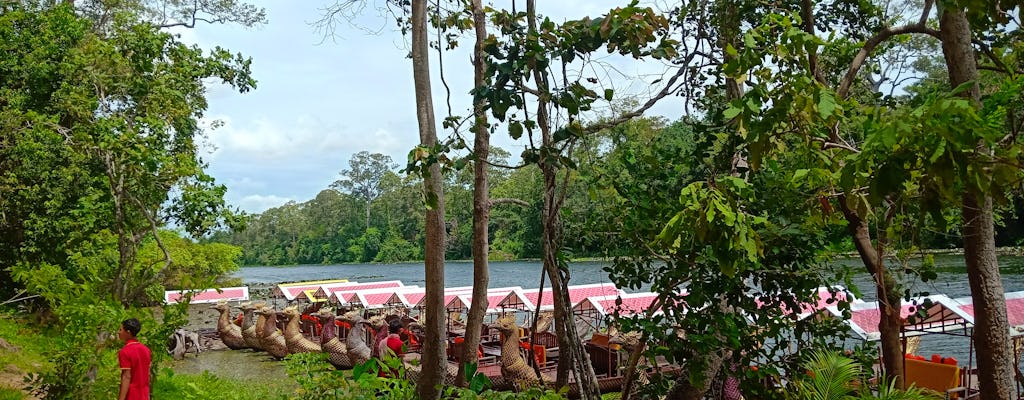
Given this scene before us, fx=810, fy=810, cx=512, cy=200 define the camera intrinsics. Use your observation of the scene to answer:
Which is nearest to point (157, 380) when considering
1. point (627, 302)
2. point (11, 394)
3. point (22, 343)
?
point (11, 394)

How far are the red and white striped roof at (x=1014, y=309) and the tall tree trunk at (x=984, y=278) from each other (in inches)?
227

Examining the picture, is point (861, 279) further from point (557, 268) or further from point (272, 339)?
point (557, 268)

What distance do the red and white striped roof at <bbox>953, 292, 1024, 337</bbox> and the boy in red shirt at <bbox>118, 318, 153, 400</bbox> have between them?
317 inches

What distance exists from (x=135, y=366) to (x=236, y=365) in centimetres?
959

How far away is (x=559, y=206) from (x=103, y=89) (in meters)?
6.83

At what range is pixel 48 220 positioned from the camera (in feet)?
42.2

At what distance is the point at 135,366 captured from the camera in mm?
5312

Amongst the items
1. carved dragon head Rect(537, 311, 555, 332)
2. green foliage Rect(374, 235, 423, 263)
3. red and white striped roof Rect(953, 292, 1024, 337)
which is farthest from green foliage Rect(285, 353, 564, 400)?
green foliage Rect(374, 235, 423, 263)

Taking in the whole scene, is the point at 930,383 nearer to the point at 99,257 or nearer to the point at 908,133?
the point at 908,133

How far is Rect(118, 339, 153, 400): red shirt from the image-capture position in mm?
5289

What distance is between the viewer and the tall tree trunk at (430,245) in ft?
Result: 24.7

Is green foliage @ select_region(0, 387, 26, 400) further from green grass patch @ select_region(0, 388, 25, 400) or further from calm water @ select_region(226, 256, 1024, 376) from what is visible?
calm water @ select_region(226, 256, 1024, 376)

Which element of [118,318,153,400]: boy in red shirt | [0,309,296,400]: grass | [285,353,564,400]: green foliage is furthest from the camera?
[0,309,296,400]: grass

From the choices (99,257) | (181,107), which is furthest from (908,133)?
(99,257)
